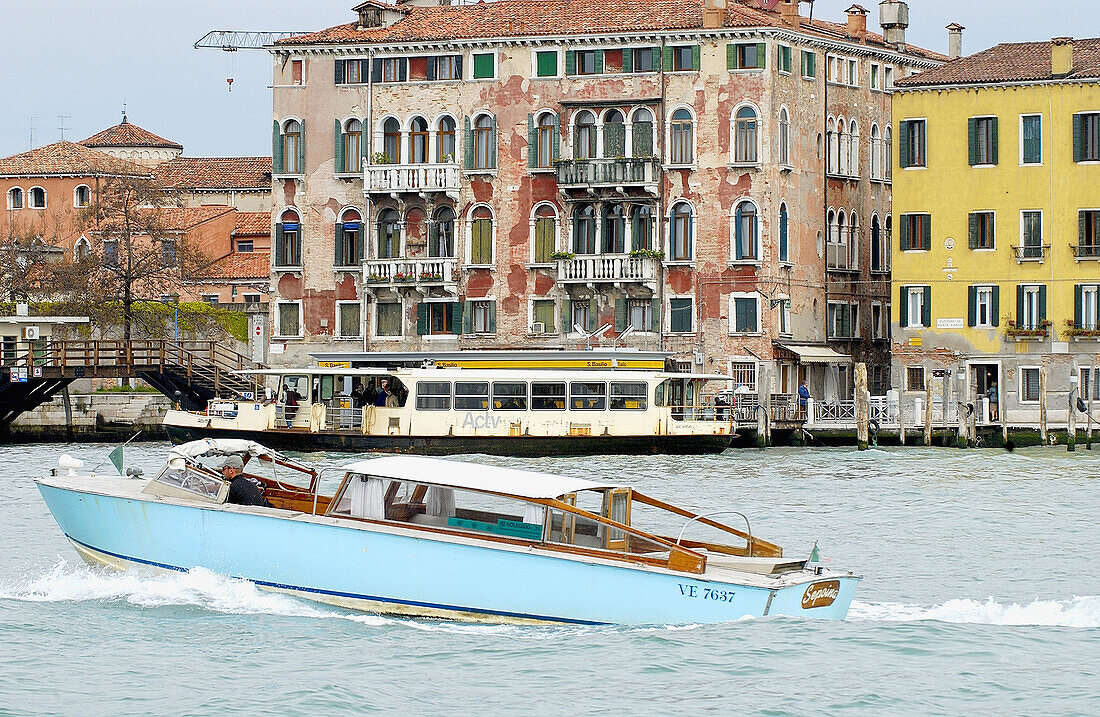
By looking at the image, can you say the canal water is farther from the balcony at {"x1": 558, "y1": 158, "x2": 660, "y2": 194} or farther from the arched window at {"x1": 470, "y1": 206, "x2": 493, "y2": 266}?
the arched window at {"x1": 470, "y1": 206, "x2": 493, "y2": 266}

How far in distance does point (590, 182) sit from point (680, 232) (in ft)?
8.83

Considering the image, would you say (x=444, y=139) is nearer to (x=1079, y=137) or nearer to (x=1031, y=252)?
(x=1031, y=252)

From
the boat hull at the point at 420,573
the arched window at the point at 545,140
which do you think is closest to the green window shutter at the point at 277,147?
the arched window at the point at 545,140

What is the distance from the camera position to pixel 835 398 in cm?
4969

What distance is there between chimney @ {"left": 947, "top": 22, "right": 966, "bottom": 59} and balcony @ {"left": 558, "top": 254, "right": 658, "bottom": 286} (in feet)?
46.8

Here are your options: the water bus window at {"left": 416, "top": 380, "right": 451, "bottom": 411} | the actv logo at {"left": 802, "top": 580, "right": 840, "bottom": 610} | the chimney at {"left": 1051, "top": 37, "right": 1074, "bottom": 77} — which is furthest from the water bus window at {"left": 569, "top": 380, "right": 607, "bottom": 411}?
the actv logo at {"left": 802, "top": 580, "right": 840, "bottom": 610}

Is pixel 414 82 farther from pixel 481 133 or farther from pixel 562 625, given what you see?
pixel 562 625

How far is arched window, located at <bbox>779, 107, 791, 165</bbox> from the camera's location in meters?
48.3

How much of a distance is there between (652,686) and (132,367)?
3300 cm

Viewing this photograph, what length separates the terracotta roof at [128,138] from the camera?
7950 cm

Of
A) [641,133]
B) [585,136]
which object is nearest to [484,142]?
[585,136]

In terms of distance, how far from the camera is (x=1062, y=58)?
4612cm

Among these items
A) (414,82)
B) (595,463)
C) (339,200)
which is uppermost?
(414,82)

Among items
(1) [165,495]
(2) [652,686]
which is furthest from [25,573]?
(2) [652,686]
